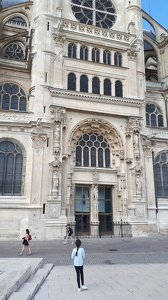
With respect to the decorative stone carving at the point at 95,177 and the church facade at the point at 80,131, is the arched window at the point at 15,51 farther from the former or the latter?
the decorative stone carving at the point at 95,177

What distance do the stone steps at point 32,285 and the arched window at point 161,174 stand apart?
1832cm

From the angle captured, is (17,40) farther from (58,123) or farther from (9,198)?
(9,198)

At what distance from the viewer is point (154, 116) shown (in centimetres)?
2959

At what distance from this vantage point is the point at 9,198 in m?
20.7

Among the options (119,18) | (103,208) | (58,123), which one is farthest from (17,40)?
(103,208)

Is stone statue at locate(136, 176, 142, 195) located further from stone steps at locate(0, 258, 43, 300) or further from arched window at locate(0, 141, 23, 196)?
stone steps at locate(0, 258, 43, 300)

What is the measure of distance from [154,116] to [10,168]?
→ 1727 cm

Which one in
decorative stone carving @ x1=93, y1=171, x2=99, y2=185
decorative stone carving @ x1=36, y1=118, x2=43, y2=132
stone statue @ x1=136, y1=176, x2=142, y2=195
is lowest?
stone statue @ x1=136, y1=176, x2=142, y2=195

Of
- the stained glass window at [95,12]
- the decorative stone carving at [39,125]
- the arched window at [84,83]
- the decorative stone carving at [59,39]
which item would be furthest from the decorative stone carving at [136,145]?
the stained glass window at [95,12]

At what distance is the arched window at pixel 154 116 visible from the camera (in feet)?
96.2

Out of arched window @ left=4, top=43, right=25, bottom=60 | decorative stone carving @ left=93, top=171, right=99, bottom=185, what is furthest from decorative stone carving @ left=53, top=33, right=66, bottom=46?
decorative stone carving @ left=93, top=171, right=99, bottom=185

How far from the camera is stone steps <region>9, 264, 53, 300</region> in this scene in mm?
6094

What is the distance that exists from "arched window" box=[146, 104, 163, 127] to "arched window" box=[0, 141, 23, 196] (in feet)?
50.1

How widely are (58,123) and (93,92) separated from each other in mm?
5442
